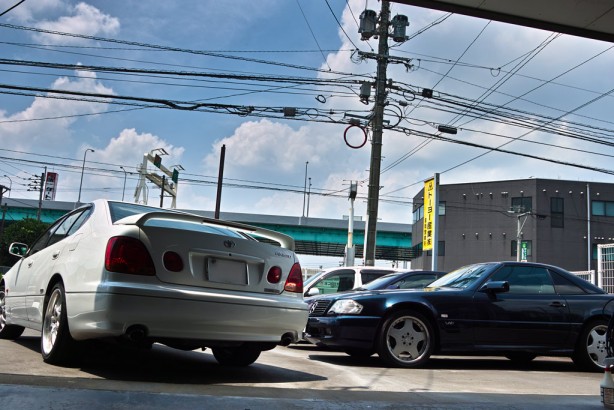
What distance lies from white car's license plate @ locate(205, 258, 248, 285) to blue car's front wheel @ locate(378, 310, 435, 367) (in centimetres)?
269

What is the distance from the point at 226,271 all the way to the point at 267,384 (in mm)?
1027

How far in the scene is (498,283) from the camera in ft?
24.6

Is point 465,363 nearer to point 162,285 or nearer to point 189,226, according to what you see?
point 189,226

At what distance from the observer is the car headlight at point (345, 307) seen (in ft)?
24.1

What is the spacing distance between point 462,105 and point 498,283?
12.4 meters

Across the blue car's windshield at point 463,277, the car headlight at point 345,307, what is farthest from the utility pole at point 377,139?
Answer: the car headlight at point 345,307

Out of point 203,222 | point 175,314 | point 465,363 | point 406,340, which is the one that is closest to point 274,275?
point 203,222

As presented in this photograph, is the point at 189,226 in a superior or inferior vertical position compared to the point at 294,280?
superior

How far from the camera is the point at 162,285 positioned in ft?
15.3

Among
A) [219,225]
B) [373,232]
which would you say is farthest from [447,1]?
[373,232]

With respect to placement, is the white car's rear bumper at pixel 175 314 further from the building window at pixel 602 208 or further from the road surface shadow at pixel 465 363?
the building window at pixel 602 208

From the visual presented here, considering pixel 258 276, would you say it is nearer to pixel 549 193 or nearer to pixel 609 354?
pixel 609 354

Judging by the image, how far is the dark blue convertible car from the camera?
23.8ft

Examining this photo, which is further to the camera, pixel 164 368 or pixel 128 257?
pixel 164 368
